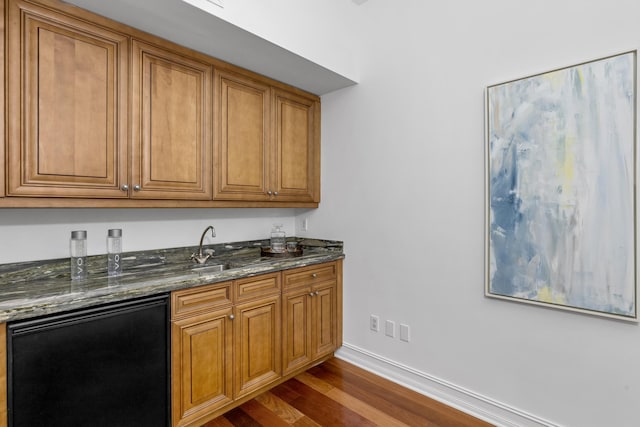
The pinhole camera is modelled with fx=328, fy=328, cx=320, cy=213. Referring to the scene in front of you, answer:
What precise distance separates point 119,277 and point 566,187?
2448mm

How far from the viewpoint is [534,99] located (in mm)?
1807

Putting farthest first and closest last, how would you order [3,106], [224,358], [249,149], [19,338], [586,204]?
[249,149]
[224,358]
[586,204]
[3,106]
[19,338]

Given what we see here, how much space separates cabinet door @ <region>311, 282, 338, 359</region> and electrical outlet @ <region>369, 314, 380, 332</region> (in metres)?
0.32

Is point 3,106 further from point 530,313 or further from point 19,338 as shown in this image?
point 530,313

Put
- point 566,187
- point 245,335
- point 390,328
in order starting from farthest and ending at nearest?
point 390,328 → point 245,335 → point 566,187

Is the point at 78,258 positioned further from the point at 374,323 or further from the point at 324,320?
the point at 374,323

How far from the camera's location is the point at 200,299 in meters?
1.89

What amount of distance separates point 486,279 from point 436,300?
387 millimetres

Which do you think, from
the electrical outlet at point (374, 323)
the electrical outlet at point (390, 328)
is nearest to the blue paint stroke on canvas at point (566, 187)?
the electrical outlet at point (390, 328)

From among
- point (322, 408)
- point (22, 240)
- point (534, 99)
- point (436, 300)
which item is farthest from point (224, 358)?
point (534, 99)

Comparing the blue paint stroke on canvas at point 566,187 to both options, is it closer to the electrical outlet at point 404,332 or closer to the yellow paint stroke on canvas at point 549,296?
the yellow paint stroke on canvas at point 549,296

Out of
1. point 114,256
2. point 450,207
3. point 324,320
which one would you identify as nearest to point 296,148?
point 450,207

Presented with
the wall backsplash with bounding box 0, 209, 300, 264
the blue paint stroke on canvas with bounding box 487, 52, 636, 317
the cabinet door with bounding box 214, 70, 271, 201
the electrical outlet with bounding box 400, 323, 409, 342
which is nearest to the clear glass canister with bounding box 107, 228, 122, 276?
the wall backsplash with bounding box 0, 209, 300, 264

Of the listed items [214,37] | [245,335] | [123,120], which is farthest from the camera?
[245,335]
